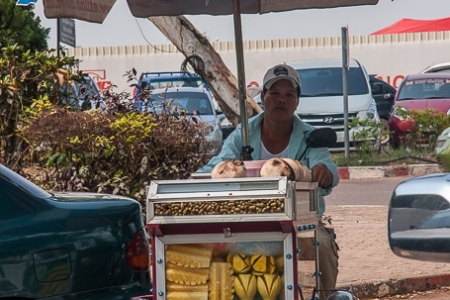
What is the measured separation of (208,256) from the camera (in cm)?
432

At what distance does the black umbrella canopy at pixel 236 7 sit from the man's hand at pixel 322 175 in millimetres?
1058

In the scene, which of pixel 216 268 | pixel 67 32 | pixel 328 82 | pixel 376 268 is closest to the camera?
pixel 216 268

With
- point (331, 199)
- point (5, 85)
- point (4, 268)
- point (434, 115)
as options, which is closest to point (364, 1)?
point (4, 268)

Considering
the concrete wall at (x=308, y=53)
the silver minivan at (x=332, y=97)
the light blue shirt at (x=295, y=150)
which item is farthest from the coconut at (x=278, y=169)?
the concrete wall at (x=308, y=53)

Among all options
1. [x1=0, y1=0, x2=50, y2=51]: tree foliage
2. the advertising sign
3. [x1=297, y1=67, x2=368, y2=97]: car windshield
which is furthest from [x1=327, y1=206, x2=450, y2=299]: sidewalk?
[x1=297, y1=67, x2=368, y2=97]: car windshield

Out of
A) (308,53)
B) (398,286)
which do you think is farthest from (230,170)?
(308,53)

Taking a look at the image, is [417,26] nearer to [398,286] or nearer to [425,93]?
[425,93]

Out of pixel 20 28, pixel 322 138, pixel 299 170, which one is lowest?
pixel 299 170

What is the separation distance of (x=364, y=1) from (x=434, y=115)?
11.2 meters

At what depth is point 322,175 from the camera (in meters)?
5.21

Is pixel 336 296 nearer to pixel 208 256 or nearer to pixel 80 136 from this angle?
pixel 208 256

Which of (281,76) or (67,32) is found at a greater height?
(67,32)

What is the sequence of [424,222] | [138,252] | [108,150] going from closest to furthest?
1. [424,222]
2. [138,252]
3. [108,150]

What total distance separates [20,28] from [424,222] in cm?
1123
